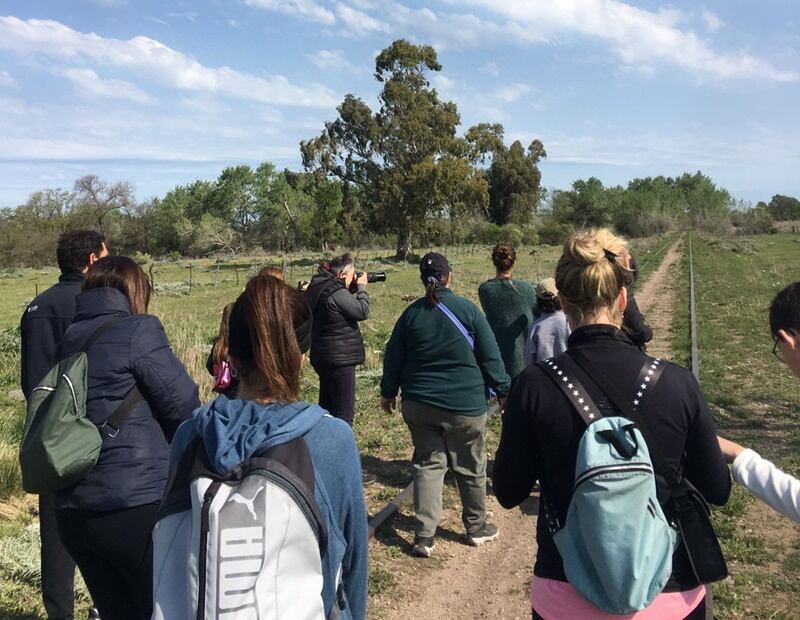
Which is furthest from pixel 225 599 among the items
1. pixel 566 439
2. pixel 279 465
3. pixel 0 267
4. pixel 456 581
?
pixel 0 267

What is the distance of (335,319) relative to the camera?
610 centimetres

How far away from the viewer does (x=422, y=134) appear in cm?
4644

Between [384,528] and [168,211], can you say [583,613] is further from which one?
[168,211]

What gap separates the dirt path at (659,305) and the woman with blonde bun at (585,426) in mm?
11082

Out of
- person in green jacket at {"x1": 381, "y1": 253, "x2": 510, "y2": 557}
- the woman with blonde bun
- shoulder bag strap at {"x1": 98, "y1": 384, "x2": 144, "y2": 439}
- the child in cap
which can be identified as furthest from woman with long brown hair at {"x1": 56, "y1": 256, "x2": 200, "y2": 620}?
the child in cap

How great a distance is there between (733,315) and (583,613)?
57.2 ft

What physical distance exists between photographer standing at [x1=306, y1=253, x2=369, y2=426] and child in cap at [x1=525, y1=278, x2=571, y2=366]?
4.80 feet

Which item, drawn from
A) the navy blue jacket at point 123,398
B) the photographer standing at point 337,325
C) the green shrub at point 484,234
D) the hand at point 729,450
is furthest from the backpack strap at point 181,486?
the green shrub at point 484,234

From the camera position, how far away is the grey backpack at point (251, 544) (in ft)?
5.74

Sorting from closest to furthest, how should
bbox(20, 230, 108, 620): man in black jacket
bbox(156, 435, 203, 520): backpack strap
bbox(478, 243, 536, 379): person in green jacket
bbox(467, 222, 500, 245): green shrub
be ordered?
1. bbox(156, 435, 203, 520): backpack strap
2. bbox(20, 230, 108, 620): man in black jacket
3. bbox(478, 243, 536, 379): person in green jacket
4. bbox(467, 222, 500, 245): green shrub

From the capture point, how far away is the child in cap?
214 inches

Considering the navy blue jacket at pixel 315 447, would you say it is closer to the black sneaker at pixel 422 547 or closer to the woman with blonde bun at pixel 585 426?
the woman with blonde bun at pixel 585 426

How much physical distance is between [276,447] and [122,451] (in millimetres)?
1500

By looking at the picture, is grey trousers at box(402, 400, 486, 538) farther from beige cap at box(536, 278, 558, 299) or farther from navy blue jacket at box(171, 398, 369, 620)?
navy blue jacket at box(171, 398, 369, 620)
